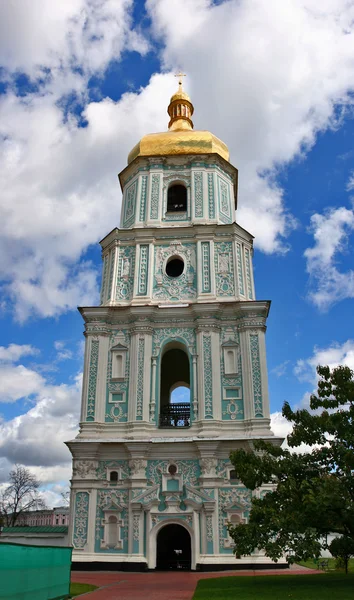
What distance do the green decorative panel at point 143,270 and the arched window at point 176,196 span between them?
3644 millimetres

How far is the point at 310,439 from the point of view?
15.2 meters

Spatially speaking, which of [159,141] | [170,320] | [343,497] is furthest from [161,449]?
[159,141]

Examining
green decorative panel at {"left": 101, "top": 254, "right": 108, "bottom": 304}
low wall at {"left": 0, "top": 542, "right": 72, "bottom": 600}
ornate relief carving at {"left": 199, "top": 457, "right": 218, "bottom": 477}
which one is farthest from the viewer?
green decorative panel at {"left": 101, "top": 254, "right": 108, "bottom": 304}

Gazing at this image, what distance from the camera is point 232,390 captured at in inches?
880

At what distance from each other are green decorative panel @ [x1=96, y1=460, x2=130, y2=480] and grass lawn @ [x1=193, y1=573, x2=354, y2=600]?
19.3 ft

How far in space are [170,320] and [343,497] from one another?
39.5ft

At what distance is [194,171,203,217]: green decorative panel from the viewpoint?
2666cm

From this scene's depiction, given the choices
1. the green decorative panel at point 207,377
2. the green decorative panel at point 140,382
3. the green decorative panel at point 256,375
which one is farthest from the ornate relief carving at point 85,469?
the green decorative panel at point 256,375

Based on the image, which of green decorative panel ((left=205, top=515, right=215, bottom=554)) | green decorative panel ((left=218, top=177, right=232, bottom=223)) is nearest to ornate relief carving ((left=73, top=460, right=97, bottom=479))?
green decorative panel ((left=205, top=515, right=215, bottom=554))

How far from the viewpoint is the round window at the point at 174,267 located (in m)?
25.9

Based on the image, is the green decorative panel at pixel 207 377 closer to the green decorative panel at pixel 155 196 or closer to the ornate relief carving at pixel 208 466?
the ornate relief carving at pixel 208 466

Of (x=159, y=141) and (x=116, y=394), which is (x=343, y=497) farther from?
(x=159, y=141)

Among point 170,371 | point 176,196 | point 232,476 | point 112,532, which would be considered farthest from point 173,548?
point 176,196

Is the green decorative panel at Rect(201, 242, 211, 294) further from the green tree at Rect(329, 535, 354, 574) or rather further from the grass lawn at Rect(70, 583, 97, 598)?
the grass lawn at Rect(70, 583, 97, 598)
